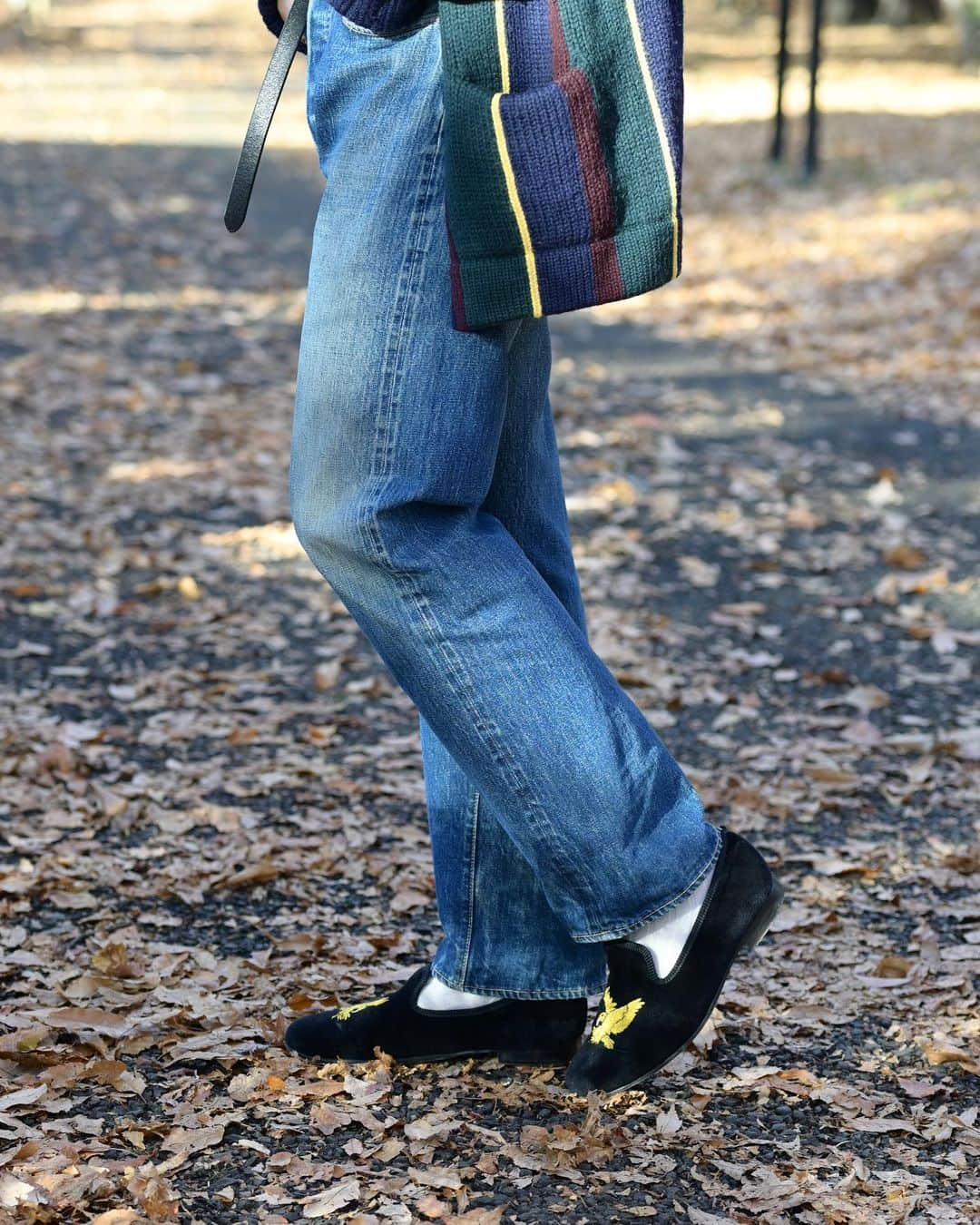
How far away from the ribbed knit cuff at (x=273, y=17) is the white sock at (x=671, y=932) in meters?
1.29

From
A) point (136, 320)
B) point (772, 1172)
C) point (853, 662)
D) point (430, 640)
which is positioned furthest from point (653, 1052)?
point (136, 320)

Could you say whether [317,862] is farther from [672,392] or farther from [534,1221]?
[672,392]

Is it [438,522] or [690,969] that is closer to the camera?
[438,522]

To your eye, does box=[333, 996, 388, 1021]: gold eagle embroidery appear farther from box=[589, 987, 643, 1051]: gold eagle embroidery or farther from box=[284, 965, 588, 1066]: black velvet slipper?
box=[589, 987, 643, 1051]: gold eagle embroidery

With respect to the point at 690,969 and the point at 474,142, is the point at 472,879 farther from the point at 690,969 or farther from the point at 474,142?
the point at 474,142

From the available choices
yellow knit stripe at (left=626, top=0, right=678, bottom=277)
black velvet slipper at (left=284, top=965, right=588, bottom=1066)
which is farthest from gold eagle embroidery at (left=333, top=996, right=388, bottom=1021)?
yellow knit stripe at (left=626, top=0, right=678, bottom=277)

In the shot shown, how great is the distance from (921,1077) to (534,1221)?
0.78m

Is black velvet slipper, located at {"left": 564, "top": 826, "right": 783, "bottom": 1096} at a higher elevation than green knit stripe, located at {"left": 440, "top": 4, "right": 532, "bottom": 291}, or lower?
lower

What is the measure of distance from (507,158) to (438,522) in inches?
18.5

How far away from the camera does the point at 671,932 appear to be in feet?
7.28

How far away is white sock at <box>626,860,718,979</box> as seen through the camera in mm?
2213

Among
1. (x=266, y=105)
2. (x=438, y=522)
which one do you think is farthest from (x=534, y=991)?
(x=266, y=105)

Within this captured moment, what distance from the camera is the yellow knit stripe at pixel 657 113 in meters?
1.90

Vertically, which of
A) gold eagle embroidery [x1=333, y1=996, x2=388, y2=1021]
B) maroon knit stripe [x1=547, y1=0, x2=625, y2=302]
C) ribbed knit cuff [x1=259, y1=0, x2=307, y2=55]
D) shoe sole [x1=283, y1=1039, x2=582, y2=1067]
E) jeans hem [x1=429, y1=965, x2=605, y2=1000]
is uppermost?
ribbed knit cuff [x1=259, y1=0, x2=307, y2=55]
